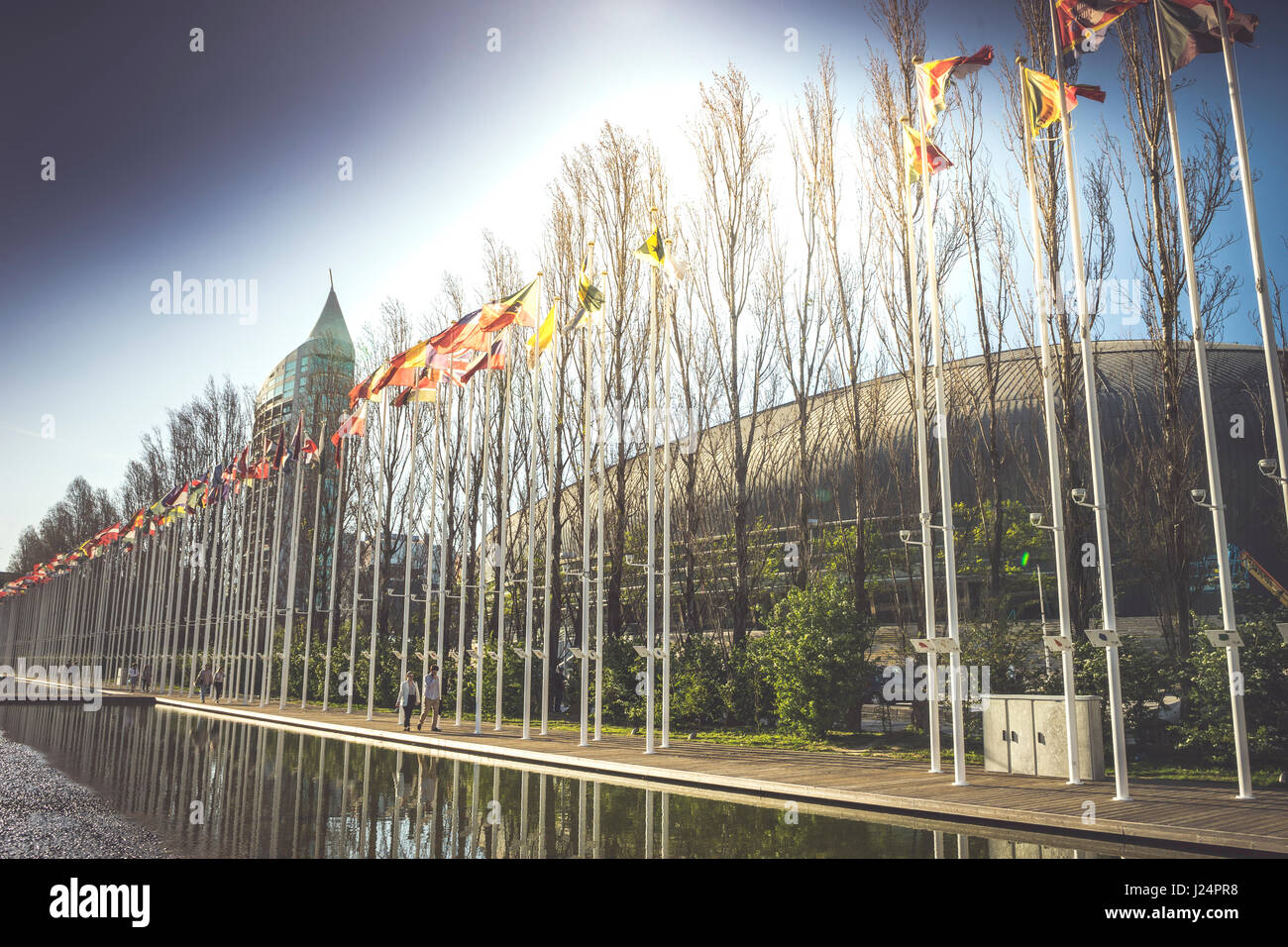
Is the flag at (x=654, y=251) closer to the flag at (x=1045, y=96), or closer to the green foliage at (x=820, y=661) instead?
the flag at (x=1045, y=96)

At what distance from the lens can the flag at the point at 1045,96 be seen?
14477 mm

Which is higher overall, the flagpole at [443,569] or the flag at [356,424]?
the flag at [356,424]

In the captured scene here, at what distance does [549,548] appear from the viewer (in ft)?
76.2

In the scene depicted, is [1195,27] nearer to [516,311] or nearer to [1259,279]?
[1259,279]

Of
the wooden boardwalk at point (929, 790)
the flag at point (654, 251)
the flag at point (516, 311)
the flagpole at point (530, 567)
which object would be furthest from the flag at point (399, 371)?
the wooden boardwalk at point (929, 790)

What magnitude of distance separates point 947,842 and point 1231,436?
96.0 feet

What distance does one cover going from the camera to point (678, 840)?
32.8 feet

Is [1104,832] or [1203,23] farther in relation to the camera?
[1203,23]

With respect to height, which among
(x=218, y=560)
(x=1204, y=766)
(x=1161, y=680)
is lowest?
(x=1204, y=766)

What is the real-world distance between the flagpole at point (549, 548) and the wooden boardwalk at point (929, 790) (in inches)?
55.4
